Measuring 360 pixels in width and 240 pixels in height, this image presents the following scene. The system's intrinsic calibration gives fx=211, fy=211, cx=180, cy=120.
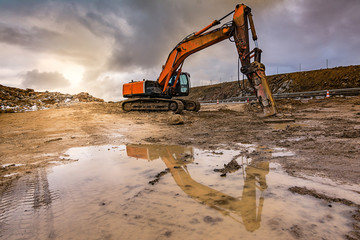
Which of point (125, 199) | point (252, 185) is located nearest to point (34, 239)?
point (125, 199)

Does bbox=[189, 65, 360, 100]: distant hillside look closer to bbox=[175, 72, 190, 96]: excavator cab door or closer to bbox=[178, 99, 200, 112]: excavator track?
bbox=[178, 99, 200, 112]: excavator track

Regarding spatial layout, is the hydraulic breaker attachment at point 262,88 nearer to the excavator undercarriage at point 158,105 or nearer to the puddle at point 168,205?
the excavator undercarriage at point 158,105

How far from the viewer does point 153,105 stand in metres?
13.2

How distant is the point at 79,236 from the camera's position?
1.74 metres

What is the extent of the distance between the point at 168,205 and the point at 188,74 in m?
12.4

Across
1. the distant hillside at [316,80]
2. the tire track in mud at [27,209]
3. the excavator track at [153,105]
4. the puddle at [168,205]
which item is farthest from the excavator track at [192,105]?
the distant hillside at [316,80]

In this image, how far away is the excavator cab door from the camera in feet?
44.7

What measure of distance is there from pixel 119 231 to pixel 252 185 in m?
1.61

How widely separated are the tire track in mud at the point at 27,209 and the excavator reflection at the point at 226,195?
4.79ft

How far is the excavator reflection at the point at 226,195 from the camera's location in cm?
193

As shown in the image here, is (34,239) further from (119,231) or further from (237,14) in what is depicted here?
(237,14)

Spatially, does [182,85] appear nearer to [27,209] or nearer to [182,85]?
[182,85]

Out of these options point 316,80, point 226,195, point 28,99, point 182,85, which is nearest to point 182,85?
point 182,85

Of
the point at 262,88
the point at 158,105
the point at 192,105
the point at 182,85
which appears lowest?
the point at 192,105
